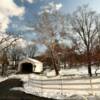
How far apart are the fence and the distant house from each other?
30473mm

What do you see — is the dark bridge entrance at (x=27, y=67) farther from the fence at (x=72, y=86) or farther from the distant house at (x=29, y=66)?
the fence at (x=72, y=86)

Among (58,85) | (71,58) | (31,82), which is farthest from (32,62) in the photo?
(58,85)

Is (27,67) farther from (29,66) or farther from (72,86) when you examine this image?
(72,86)

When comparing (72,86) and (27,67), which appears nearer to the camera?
(72,86)

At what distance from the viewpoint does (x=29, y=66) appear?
54.4 m

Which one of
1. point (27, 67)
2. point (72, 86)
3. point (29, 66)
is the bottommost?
point (72, 86)

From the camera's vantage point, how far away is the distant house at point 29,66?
51.1m

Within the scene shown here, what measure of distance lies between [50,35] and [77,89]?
2308 cm

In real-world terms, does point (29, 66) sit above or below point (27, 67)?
above

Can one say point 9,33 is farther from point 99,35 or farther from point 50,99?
point 50,99

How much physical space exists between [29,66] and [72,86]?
124 ft

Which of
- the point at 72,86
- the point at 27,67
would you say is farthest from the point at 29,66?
the point at 72,86

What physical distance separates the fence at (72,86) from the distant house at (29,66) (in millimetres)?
30473

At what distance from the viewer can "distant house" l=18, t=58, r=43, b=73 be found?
51128 mm
